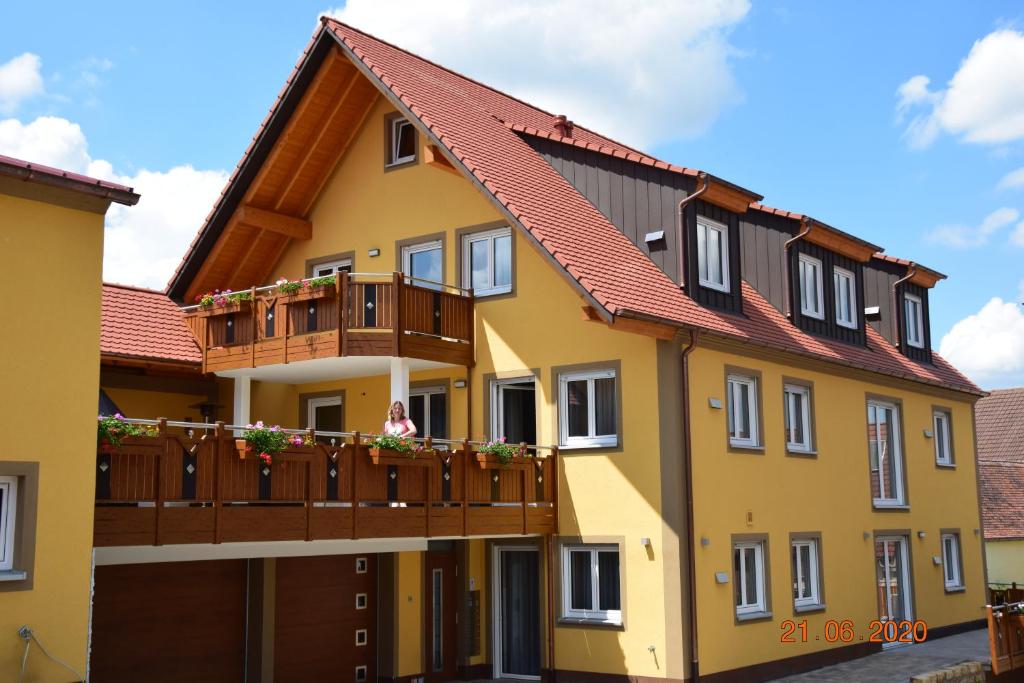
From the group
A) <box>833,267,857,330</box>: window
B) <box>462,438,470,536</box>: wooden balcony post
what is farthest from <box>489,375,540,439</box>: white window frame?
<box>833,267,857,330</box>: window

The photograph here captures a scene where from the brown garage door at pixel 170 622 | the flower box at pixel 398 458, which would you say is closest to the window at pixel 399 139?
the flower box at pixel 398 458

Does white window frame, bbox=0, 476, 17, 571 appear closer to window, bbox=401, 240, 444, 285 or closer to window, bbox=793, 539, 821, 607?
window, bbox=401, 240, 444, 285

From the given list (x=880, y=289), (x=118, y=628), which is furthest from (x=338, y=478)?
(x=880, y=289)

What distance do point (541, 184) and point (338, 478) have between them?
7042 millimetres

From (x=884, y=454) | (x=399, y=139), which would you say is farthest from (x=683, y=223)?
(x=884, y=454)

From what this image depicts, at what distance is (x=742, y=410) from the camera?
745 inches

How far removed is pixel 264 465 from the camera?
13.8 metres

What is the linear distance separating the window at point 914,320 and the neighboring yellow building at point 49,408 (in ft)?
63.6

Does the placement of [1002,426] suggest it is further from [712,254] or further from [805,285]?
[712,254]

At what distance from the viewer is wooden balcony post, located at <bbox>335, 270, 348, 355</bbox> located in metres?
17.8

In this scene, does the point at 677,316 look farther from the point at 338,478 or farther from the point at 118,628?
the point at 118,628

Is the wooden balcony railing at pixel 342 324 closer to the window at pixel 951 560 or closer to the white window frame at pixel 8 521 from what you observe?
the white window frame at pixel 8 521

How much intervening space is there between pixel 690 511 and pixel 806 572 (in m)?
4.35

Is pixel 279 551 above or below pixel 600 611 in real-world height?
above
